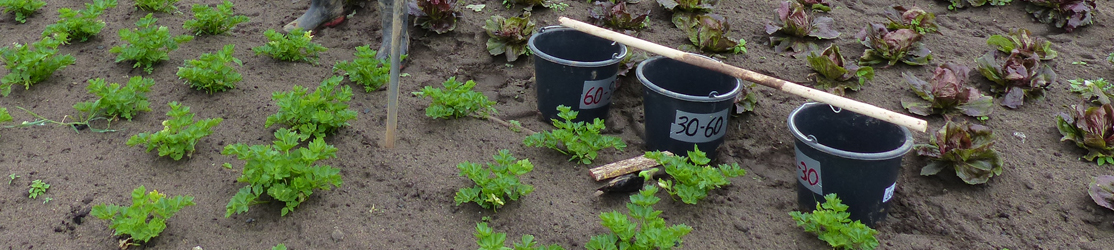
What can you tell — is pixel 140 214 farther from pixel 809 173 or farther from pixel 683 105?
pixel 809 173

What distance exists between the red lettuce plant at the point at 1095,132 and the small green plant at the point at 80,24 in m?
5.33

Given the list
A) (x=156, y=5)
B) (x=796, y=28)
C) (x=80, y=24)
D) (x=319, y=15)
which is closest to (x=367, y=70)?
(x=319, y=15)

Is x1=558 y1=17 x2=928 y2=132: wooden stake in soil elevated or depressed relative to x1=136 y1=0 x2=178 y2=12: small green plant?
elevated

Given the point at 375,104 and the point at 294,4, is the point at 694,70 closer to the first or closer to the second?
the point at 375,104

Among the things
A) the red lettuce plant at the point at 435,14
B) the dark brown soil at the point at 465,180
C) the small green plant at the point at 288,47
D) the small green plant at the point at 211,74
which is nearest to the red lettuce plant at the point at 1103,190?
the dark brown soil at the point at 465,180

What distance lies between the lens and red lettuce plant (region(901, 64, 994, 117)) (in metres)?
3.73

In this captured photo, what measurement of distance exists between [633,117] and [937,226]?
63.4 inches

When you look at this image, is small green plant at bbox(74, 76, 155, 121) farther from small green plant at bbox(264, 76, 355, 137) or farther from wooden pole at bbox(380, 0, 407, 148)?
wooden pole at bbox(380, 0, 407, 148)

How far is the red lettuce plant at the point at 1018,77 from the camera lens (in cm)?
388

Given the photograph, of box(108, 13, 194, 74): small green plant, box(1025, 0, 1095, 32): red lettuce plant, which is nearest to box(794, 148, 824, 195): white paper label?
box(1025, 0, 1095, 32): red lettuce plant

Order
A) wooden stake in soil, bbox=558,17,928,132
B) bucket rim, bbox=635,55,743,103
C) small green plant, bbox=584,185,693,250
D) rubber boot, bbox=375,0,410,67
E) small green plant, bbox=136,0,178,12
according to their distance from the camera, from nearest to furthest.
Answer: small green plant, bbox=584,185,693,250
wooden stake in soil, bbox=558,17,928,132
bucket rim, bbox=635,55,743,103
rubber boot, bbox=375,0,410,67
small green plant, bbox=136,0,178,12

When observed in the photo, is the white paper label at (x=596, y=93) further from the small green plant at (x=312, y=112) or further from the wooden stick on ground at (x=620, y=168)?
the small green plant at (x=312, y=112)

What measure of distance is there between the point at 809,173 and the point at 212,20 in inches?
145

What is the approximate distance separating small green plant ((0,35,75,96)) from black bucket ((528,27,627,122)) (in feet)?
8.45
